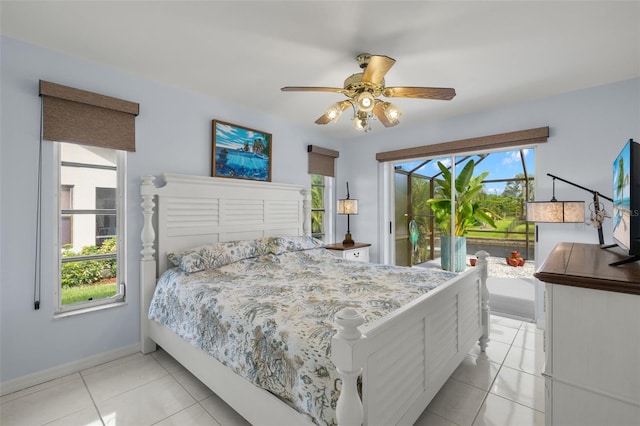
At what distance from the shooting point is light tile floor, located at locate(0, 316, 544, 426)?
1.77 meters

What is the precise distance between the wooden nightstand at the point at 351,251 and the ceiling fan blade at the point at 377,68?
7.60ft

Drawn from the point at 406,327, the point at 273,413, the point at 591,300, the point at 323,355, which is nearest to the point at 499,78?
the point at 591,300

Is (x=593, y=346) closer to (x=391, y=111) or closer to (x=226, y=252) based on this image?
(x=391, y=111)

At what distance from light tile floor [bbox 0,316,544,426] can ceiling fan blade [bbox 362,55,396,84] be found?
7.18 feet

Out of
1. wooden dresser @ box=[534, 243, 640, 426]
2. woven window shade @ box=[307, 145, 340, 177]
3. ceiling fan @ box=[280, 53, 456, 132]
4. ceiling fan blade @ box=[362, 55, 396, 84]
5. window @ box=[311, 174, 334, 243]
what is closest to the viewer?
wooden dresser @ box=[534, 243, 640, 426]

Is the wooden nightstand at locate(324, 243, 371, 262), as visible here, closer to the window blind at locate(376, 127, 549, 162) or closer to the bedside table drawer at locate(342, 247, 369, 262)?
the bedside table drawer at locate(342, 247, 369, 262)


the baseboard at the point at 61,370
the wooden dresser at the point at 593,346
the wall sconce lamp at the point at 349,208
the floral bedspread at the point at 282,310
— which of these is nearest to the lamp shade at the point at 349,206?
the wall sconce lamp at the point at 349,208

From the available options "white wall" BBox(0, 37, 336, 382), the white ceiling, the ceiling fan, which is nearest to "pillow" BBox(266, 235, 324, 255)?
"white wall" BBox(0, 37, 336, 382)

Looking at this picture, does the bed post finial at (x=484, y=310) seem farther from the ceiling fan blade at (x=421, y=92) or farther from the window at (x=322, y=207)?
the window at (x=322, y=207)

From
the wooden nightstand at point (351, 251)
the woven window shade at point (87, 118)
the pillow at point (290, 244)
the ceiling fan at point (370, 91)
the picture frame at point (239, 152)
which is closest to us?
the ceiling fan at point (370, 91)

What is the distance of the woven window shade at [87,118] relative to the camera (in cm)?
218

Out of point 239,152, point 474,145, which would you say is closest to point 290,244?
point 239,152

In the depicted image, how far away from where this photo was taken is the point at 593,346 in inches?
42.2

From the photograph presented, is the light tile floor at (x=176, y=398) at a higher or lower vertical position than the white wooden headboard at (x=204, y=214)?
lower
